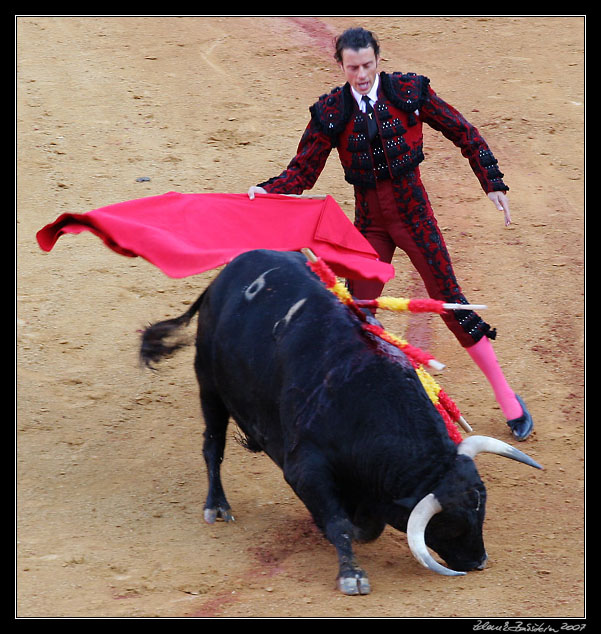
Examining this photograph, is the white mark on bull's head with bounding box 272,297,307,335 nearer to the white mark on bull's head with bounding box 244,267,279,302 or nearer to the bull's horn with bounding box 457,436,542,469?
the white mark on bull's head with bounding box 244,267,279,302

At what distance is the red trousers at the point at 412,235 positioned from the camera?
525 cm

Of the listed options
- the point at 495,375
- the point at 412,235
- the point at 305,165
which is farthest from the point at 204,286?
the point at 495,375

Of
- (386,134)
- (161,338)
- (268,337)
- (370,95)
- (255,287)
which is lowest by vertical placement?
(161,338)

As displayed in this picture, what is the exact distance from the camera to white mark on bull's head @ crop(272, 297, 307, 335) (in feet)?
14.6

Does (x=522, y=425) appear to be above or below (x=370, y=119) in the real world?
below

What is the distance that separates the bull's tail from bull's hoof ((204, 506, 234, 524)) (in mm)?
735

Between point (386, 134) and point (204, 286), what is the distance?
2417 millimetres

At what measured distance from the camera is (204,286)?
23.6 ft

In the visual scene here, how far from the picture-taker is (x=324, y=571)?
14.3 feet

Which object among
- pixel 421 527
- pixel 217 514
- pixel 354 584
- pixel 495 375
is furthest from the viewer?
pixel 495 375

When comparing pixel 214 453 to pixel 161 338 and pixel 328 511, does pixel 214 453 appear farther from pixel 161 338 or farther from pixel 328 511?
pixel 328 511

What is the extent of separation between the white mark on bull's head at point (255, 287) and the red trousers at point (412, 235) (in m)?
0.79

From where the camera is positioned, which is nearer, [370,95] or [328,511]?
[328,511]

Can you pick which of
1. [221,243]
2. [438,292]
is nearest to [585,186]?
[438,292]
